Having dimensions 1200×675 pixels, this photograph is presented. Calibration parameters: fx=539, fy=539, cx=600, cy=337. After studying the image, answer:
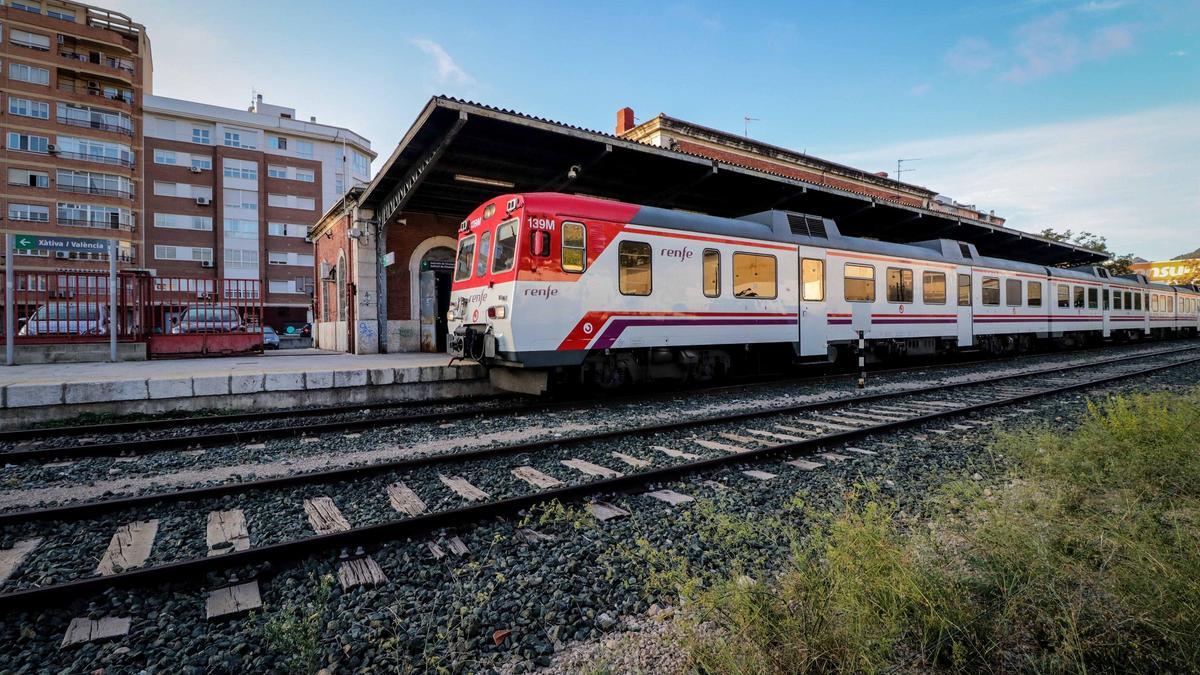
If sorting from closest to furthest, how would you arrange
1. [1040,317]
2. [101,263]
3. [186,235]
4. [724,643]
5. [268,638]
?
[724,643]
[268,638]
[1040,317]
[101,263]
[186,235]

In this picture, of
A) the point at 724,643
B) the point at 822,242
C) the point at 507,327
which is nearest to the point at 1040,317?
the point at 822,242

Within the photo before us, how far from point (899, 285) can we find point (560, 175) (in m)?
8.56


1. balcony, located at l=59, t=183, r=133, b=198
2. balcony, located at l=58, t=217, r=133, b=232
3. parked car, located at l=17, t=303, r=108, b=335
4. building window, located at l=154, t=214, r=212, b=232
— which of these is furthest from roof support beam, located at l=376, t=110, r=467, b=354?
building window, located at l=154, t=214, r=212, b=232

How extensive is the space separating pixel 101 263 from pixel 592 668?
171ft

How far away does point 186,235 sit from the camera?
43.4m

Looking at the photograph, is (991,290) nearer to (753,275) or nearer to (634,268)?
(753,275)

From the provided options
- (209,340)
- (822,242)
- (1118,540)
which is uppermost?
(822,242)

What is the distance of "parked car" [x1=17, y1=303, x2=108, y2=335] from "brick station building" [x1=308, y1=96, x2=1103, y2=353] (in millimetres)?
5757

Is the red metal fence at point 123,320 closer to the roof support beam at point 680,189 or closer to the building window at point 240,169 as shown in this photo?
the roof support beam at point 680,189

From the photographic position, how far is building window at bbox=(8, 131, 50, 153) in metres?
36.1

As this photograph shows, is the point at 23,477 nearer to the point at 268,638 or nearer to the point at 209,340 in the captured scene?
the point at 268,638

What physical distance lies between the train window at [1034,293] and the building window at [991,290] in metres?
2.24

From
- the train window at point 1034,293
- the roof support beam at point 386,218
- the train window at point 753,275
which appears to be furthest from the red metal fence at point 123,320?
the train window at point 1034,293

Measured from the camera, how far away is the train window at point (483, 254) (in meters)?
8.70
